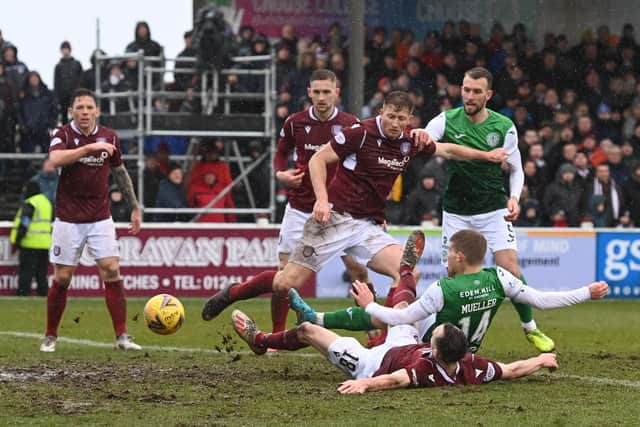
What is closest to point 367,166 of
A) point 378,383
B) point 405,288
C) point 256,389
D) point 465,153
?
point 465,153

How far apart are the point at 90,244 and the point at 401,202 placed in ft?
31.1

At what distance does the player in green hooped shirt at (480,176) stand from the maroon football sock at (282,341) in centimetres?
208

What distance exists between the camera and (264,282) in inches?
407

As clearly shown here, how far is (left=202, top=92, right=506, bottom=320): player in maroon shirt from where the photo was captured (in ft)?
32.3

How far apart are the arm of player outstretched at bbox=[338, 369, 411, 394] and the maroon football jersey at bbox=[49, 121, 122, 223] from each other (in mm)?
3770

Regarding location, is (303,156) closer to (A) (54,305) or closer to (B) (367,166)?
(B) (367,166)

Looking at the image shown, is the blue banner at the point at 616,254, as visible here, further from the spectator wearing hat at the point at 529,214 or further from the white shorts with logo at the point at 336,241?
the white shorts with logo at the point at 336,241

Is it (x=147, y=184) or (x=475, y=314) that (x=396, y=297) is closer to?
(x=475, y=314)

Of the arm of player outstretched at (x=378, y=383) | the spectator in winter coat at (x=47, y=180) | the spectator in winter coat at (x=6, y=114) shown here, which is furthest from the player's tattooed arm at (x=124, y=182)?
the spectator in winter coat at (x=6, y=114)

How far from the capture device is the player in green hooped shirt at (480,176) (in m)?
10.8

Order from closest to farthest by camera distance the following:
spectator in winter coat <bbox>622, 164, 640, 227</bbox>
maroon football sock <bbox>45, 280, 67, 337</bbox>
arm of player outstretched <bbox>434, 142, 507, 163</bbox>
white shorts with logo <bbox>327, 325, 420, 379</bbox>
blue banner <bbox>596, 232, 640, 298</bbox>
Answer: white shorts with logo <bbox>327, 325, 420, 379</bbox> → arm of player outstretched <bbox>434, 142, 507, 163</bbox> → maroon football sock <bbox>45, 280, 67, 337</bbox> → blue banner <bbox>596, 232, 640, 298</bbox> → spectator in winter coat <bbox>622, 164, 640, 227</bbox>

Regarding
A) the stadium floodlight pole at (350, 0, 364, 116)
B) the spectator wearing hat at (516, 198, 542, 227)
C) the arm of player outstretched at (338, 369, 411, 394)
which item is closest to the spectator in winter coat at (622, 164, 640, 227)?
the spectator wearing hat at (516, 198, 542, 227)

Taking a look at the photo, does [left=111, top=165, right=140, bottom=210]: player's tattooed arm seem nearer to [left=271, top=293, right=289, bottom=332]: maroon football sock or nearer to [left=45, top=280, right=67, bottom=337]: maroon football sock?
[left=45, top=280, right=67, bottom=337]: maroon football sock

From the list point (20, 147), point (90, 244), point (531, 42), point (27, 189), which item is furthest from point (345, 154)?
point (531, 42)
